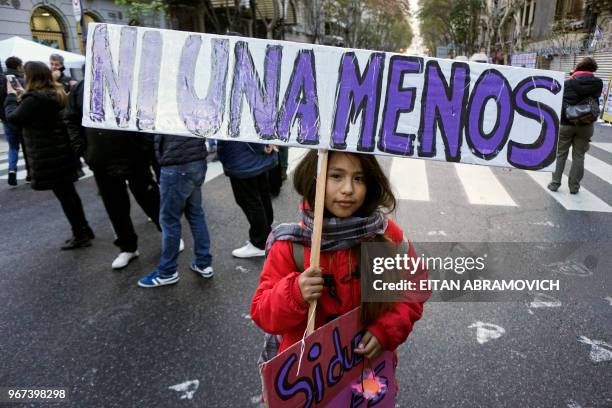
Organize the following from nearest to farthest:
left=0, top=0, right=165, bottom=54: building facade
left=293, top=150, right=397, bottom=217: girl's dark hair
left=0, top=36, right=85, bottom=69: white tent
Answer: left=293, top=150, right=397, bottom=217: girl's dark hair, left=0, top=36, right=85, bottom=69: white tent, left=0, top=0, right=165, bottom=54: building facade

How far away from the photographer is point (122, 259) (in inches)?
149

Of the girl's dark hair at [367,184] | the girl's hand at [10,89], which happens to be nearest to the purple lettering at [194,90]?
the girl's dark hair at [367,184]

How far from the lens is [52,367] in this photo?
2496mm

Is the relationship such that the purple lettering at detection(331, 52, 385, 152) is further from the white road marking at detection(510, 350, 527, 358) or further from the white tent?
the white tent

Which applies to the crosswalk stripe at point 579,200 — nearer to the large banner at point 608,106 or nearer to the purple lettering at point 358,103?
the purple lettering at point 358,103

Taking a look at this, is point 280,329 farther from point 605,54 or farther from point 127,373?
point 605,54

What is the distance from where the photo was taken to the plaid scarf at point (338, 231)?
143 centimetres

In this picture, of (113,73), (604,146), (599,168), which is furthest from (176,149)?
(604,146)

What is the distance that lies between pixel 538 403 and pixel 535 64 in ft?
89.9

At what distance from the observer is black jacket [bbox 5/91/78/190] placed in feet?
12.4

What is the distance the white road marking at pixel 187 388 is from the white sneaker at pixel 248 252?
1663 mm

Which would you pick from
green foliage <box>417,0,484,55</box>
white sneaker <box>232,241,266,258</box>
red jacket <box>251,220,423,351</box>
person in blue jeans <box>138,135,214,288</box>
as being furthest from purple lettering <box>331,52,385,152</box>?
green foliage <box>417,0,484,55</box>

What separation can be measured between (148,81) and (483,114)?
119 centimetres

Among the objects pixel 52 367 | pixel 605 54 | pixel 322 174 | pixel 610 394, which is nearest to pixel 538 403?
pixel 610 394
